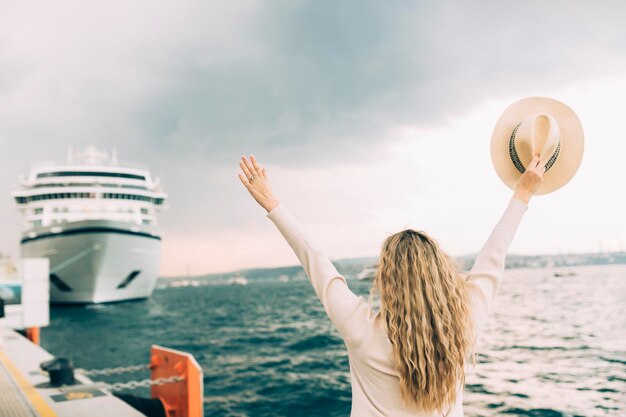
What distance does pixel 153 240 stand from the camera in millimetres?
44594

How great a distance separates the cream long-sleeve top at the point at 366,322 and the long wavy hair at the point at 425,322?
0.13 ft

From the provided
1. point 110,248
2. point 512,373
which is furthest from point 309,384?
point 110,248

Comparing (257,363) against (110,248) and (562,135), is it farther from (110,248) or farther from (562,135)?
(110,248)

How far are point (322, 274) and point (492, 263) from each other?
62 centimetres

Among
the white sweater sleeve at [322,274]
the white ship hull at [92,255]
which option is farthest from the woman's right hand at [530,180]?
the white ship hull at [92,255]

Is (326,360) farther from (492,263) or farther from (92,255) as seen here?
(92,255)

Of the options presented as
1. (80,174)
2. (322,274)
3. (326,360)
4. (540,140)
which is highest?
(80,174)

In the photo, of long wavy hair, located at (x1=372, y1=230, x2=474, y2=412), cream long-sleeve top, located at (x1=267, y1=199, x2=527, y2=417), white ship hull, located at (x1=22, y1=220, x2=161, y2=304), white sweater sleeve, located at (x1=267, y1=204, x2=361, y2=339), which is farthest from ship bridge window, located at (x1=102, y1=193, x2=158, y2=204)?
long wavy hair, located at (x1=372, y1=230, x2=474, y2=412)

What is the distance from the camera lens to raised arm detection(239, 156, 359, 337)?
158 cm

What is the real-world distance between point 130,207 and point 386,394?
49.3 meters

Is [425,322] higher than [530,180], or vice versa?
[530,180]

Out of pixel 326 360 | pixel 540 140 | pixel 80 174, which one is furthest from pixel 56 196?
pixel 540 140

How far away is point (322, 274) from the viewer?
1.63 metres

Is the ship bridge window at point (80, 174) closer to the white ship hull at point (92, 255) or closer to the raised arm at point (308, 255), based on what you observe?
the white ship hull at point (92, 255)
